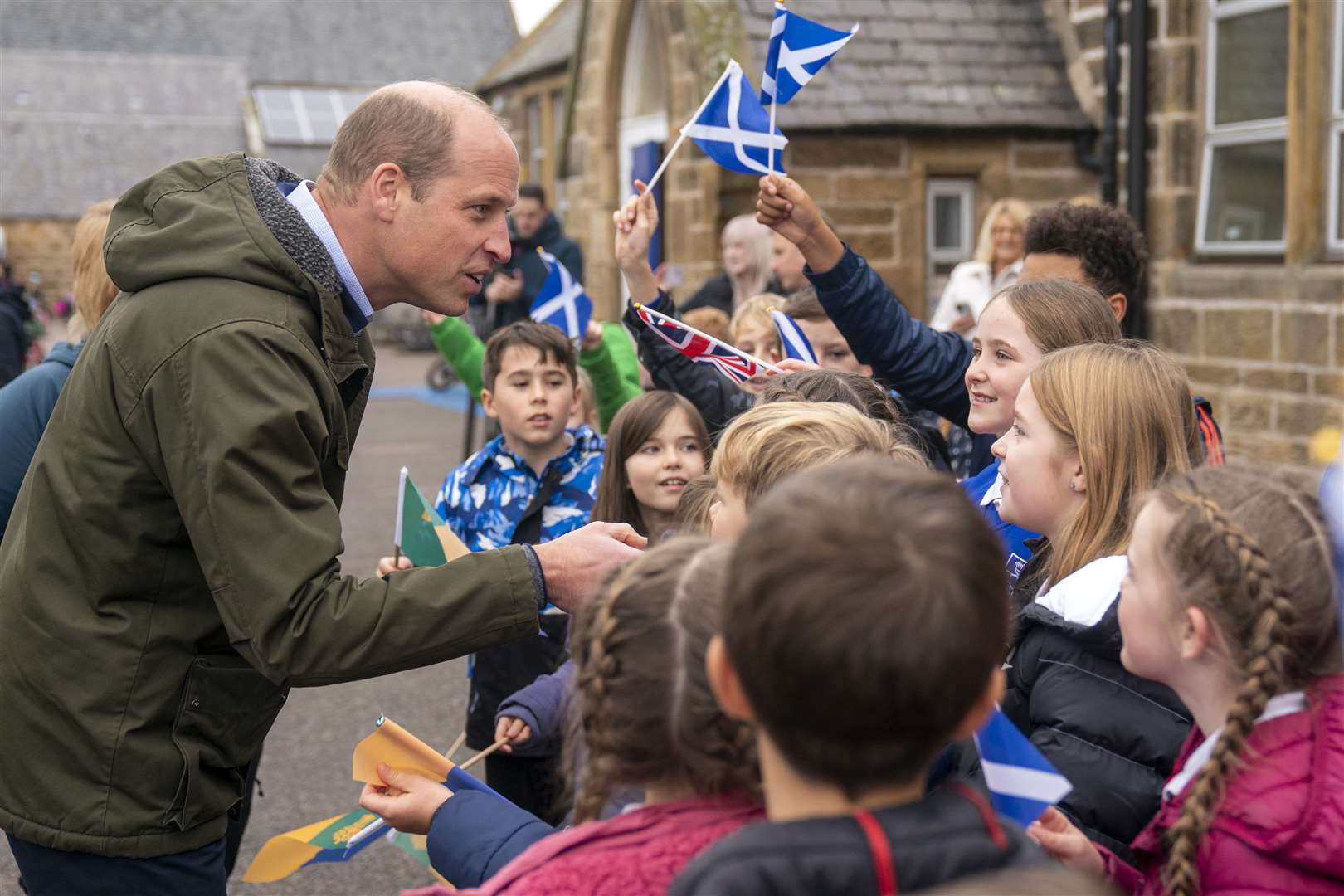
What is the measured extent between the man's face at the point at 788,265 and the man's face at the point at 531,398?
5.37ft

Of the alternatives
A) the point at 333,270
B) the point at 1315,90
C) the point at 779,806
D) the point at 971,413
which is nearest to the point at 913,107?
the point at 1315,90

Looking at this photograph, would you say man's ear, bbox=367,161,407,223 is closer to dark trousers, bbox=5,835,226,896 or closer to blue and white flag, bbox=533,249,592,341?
dark trousers, bbox=5,835,226,896

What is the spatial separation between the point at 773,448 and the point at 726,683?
1.04 metres

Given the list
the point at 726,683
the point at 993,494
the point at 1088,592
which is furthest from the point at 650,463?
the point at 726,683

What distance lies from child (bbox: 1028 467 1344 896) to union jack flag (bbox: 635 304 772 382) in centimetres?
183

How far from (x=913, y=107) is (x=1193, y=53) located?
1707mm

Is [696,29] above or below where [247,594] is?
above

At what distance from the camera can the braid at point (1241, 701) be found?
1.78 m

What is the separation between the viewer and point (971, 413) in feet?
10.8

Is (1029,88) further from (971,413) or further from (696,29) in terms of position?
(971,413)

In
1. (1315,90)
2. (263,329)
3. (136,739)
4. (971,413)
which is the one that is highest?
(1315,90)

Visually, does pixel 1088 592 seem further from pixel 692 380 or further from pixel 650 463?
pixel 692 380

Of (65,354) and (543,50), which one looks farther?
(543,50)

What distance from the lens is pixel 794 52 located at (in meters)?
4.21
